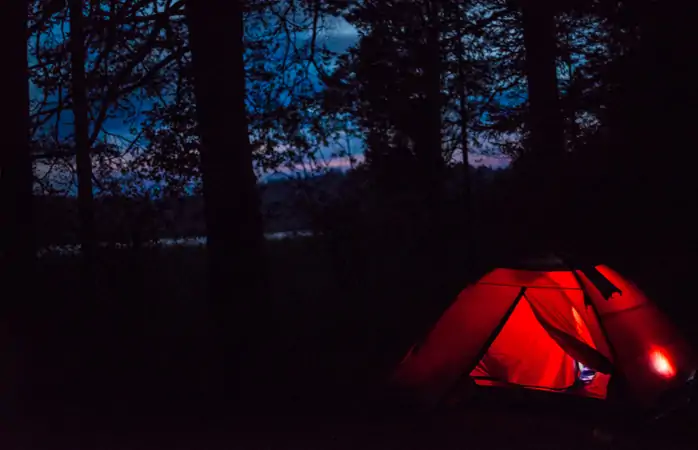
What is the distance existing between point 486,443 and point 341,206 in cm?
944

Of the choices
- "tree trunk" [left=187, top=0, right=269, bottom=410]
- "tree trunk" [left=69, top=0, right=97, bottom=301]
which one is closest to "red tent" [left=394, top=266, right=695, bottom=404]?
"tree trunk" [left=187, top=0, right=269, bottom=410]

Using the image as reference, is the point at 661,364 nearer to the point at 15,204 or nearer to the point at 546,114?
the point at 546,114

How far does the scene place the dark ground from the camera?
625 centimetres

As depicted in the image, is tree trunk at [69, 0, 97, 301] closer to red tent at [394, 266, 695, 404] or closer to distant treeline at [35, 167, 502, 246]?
distant treeline at [35, 167, 502, 246]

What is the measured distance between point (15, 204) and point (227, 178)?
2.06m

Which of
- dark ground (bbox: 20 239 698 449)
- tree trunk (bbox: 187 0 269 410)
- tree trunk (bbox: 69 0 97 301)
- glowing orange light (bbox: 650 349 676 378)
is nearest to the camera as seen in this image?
dark ground (bbox: 20 239 698 449)

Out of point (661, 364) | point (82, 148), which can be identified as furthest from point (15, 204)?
point (661, 364)

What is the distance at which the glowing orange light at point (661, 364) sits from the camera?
6.46 meters

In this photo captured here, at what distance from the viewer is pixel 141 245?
13047 mm

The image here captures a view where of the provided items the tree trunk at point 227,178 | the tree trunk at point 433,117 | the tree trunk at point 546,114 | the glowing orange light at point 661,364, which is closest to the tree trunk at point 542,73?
the tree trunk at point 546,114

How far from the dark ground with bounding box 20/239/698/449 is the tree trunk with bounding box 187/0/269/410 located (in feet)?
1.61

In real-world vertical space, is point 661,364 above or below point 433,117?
below

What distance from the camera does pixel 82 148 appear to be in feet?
36.7

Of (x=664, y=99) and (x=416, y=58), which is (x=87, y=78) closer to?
(x=416, y=58)
